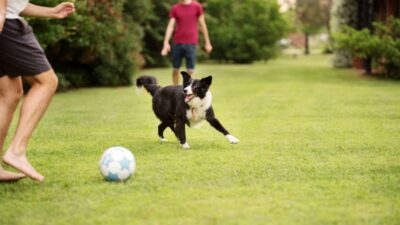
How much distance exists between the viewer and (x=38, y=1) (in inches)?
501

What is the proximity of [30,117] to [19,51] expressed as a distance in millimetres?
553

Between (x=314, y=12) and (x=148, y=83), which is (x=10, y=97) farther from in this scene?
(x=314, y=12)

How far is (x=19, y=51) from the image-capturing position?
480 cm

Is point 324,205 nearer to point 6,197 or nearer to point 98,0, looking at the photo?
point 6,197

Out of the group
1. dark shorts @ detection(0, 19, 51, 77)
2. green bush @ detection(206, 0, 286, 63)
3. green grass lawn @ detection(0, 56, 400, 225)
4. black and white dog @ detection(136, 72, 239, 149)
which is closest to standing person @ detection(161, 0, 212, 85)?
green grass lawn @ detection(0, 56, 400, 225)

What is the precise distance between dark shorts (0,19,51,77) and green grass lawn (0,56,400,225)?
3.21 ft

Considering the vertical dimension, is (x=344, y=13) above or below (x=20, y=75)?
below

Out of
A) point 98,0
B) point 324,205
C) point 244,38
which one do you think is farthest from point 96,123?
point 244,38

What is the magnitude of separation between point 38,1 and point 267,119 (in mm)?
5860

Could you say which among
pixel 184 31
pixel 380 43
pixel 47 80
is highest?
pixel 47 80

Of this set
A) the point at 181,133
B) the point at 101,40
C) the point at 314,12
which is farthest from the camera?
the point at 314,12

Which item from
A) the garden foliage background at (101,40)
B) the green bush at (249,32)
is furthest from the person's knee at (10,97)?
the green bush at (249,32)

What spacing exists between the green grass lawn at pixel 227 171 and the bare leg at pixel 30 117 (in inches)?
9.4

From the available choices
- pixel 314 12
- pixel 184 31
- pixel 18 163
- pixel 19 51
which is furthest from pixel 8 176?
pixel 314 12
